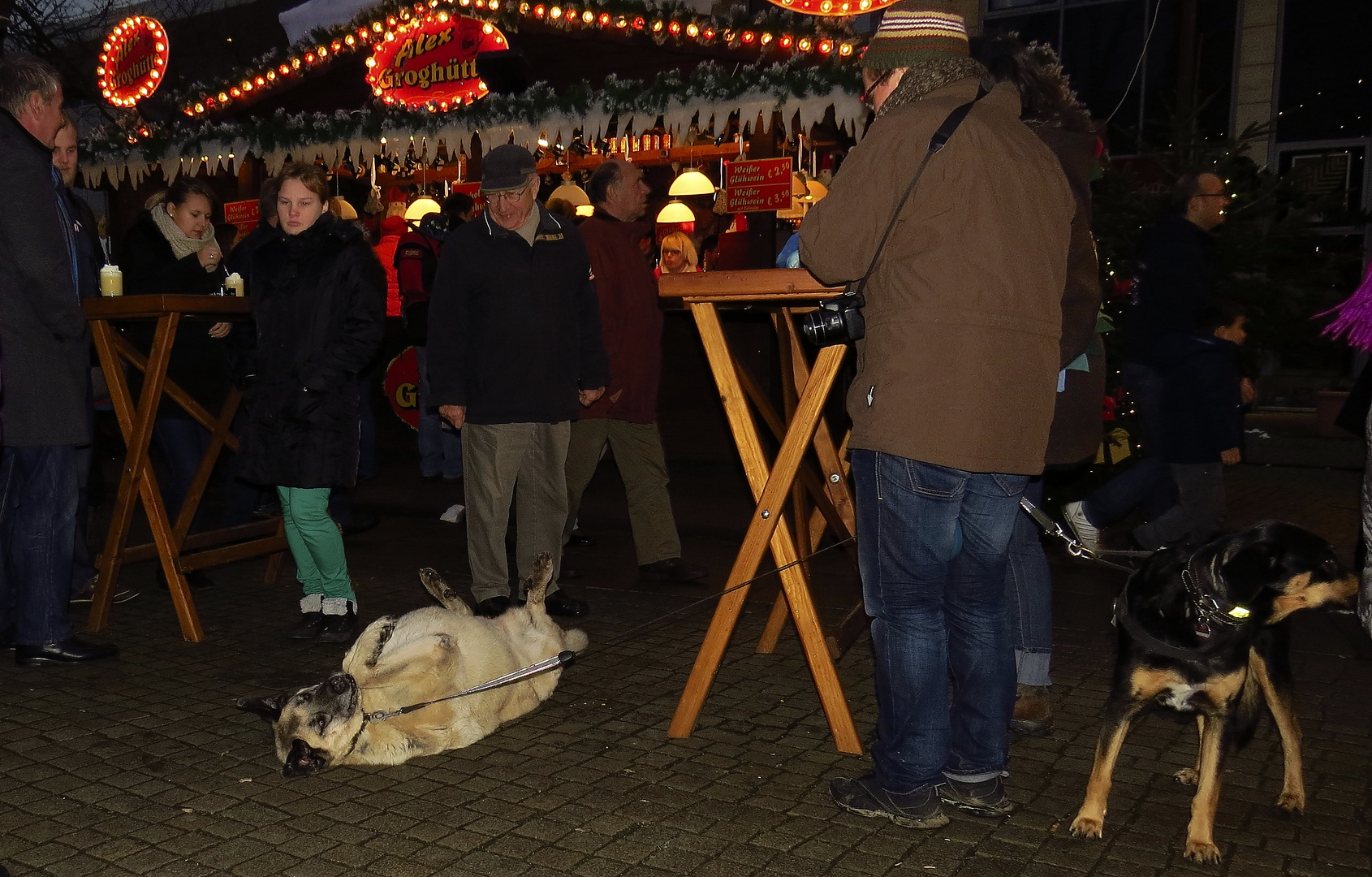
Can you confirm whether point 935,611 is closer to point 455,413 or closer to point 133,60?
point 455,413

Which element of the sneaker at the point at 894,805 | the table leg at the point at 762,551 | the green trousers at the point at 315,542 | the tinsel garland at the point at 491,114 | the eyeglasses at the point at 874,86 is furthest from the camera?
the tinsel garland at the point at 491,114

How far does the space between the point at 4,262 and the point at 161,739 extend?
2059 mm

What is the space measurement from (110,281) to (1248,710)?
207 inches

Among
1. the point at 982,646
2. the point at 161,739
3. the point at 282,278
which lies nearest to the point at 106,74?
the point at 282,278

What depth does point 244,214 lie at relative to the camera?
13820 mm

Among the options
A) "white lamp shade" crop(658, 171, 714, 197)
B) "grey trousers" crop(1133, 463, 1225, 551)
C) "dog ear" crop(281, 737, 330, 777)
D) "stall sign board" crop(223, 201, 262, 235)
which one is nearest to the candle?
"dog ear" crop(281, 737, 330, 777)

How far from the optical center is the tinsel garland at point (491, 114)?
30.6 feet

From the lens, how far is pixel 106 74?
648 inches

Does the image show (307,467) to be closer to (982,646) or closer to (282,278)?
(282,278)

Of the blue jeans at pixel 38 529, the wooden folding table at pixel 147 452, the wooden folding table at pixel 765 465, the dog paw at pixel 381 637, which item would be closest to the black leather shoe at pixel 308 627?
the wooden folding table at pixel 147 452

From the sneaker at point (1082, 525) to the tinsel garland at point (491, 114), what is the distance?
4.13 meters

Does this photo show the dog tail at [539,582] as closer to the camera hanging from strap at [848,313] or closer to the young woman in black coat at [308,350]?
the young woman in black coat at [308,350]

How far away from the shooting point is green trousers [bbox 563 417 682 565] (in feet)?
21.7

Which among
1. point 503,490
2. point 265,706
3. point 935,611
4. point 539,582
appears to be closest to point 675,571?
point 503,490
